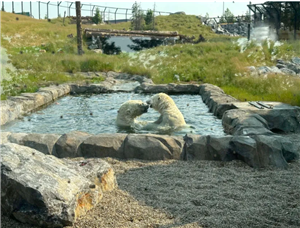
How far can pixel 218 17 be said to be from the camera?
62312mm

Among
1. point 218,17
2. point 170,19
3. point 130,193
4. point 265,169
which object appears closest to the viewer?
point 130,193

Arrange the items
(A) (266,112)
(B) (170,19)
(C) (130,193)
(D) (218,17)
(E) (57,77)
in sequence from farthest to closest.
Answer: (B) (170,19)
(D) (218,17)
(E) (57,77)
(A) (266,112)
(C) (130,193)

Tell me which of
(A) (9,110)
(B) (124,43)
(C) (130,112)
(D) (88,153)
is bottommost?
(D) (88,153)

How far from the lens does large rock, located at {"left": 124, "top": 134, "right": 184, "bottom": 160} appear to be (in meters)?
6.58

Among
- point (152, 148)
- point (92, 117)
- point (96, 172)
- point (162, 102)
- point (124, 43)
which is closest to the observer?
point (96, 172)

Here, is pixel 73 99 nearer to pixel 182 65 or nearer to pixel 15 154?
pixel 182 65

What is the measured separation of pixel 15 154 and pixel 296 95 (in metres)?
9.67

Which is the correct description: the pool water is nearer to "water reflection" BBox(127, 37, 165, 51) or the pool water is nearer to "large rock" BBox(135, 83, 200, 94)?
"large rock" BBox(135, 83, 200, 94)

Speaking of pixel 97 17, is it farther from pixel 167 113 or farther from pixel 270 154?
pixel 270 154

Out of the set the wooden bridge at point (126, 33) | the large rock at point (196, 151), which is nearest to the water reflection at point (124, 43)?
the wooden bridge at point (126, 33)

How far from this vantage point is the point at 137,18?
55531 millimetres

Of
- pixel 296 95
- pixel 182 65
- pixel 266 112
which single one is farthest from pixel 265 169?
pixel 182 65

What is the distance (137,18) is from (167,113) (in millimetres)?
48196

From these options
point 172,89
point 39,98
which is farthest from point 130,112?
point 172,89
